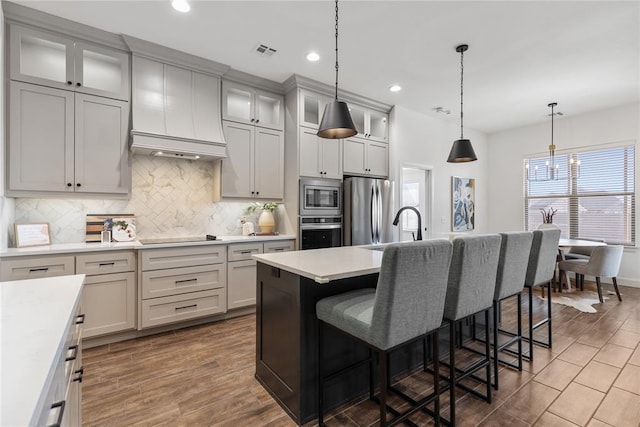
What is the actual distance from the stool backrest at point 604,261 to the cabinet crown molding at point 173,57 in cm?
551

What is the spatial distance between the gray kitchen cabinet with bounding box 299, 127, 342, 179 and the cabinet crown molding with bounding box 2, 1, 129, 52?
7.11 ft

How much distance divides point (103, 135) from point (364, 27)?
2774 mm

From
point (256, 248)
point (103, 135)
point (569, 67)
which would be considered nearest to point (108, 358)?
point (256, 248)

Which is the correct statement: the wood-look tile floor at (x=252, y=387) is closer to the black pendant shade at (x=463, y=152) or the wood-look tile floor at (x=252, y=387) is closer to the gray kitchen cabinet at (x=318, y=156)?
the black pendant shade at (x=463, y=152)

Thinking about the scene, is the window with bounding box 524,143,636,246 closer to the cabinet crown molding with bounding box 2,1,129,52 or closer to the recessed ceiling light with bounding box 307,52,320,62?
the recessed ceiling light with bounding box 307,52,320,62

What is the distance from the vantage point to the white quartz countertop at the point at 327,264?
157 cm

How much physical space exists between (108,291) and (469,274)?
10.1ft

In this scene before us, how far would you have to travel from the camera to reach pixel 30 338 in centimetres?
82

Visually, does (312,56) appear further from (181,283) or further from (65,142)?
(181,283)

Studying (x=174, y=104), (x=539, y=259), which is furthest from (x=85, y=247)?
(x=539, y=259)

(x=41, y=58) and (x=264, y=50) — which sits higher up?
(x=264, y=50)

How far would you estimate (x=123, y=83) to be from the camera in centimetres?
308

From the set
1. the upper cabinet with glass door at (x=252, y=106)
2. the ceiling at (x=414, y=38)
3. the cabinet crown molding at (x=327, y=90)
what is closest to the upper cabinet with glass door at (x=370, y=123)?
the cabinet crown molding at (x=327, y=90)

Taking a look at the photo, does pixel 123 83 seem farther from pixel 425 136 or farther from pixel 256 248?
pixel 425 136
